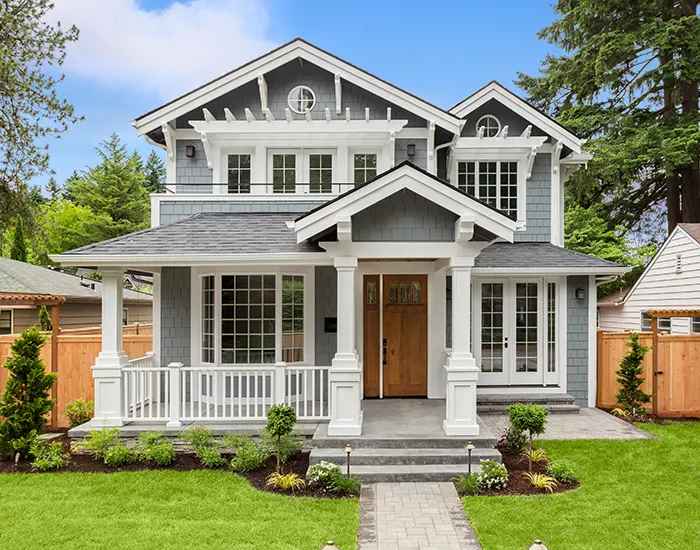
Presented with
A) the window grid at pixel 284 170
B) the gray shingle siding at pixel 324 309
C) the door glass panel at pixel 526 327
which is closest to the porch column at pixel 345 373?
the gray shingle siding at pixel 324 309

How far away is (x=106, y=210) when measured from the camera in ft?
96.3

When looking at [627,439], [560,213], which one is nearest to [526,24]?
[560,213]

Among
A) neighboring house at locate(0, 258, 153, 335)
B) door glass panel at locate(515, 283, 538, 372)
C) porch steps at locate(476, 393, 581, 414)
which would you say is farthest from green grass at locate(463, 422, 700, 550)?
neighboring house at locate(0, 258, 153, 335)

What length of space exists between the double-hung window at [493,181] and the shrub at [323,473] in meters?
6.72

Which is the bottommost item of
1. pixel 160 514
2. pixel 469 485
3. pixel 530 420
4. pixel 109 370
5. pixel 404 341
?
pixel 160 514

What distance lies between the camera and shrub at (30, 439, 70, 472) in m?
6.58

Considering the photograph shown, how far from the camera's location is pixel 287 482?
5.90 m

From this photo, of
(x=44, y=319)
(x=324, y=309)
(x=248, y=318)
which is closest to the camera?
(x=248, y=318)

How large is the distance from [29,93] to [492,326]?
15.5m

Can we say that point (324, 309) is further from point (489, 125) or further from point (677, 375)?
point (677, 375)

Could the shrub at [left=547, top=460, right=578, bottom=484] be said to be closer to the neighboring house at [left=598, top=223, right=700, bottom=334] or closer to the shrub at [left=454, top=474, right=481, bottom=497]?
the shrub at [left=454, top=474, right=481, bottom=497]

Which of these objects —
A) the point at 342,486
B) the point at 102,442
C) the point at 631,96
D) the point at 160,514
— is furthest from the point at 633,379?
the point at 631,96

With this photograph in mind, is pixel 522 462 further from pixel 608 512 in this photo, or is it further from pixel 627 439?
pixel 627 439

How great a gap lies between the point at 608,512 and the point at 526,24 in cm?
2568
